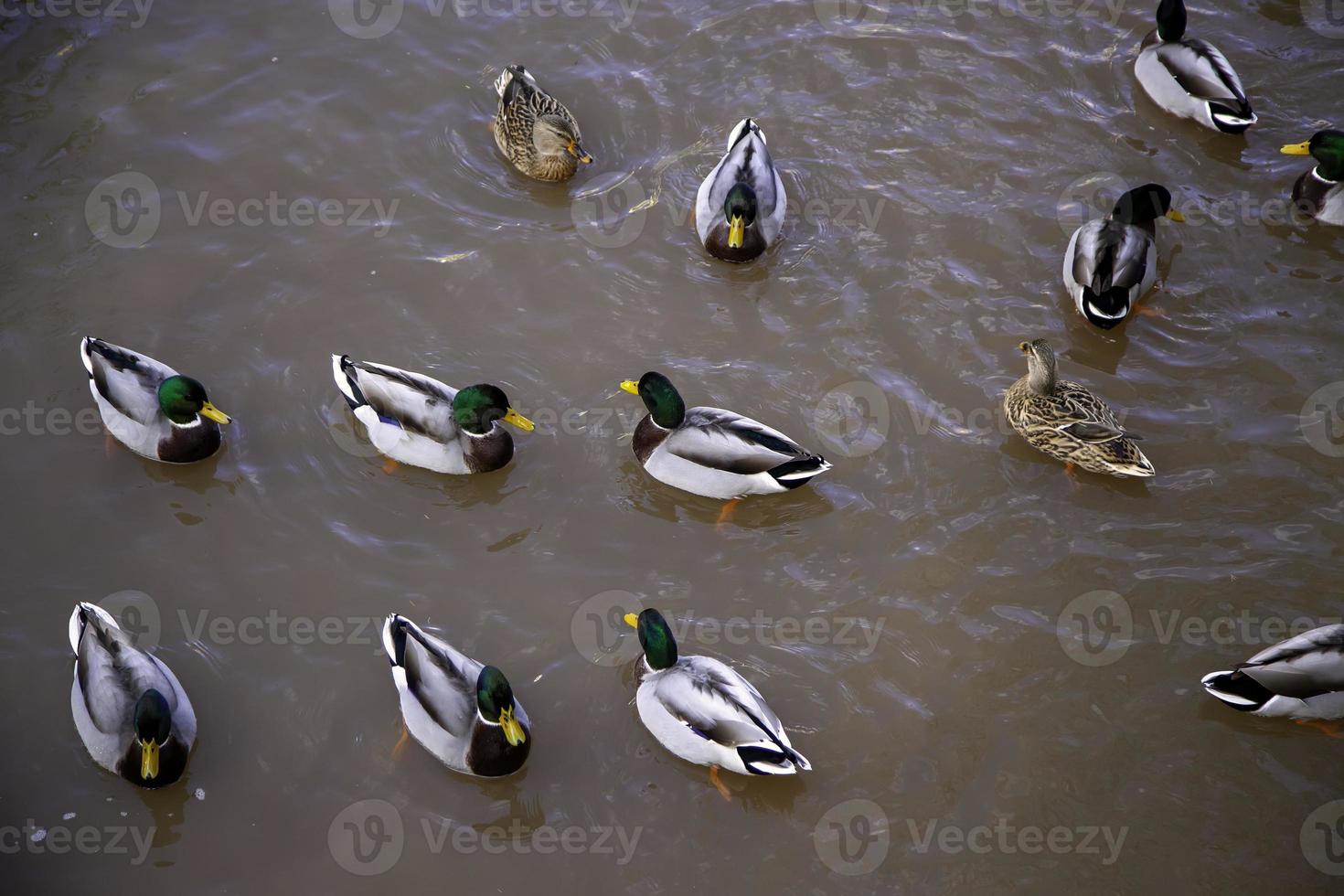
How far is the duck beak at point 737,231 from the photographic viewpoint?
27.1 feet

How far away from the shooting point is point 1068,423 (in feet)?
24.0

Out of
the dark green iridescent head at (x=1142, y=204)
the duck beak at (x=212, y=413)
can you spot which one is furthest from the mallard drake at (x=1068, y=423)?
the duck beak at (x=212, y=413)

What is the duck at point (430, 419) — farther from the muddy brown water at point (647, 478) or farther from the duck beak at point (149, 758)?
the duck beak at point (149, 758)

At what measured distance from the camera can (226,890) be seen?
18.8 feet

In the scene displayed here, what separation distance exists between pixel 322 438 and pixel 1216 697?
6.06 metres

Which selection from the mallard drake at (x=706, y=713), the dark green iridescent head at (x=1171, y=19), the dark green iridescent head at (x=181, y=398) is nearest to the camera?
the mallard drake at (x=706, y=713)

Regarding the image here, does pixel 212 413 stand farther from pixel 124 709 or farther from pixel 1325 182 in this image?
pixel 1325 182

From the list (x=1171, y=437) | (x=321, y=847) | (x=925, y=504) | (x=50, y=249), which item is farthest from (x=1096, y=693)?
(x=50, y=249)

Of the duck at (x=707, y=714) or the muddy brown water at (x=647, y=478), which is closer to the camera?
the duck at (x=707, y=714)

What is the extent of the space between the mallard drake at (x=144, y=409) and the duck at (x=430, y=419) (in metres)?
0.95

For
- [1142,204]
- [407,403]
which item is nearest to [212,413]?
[407,403]

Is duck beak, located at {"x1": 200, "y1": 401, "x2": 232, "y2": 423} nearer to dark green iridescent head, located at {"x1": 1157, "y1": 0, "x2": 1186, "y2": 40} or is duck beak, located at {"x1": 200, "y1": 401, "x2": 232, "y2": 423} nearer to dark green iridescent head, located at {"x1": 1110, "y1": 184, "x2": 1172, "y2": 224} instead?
dark green iridescent head, located at {"x1": 1110, "y1": 184, "x2": 1172, "y2": 224}

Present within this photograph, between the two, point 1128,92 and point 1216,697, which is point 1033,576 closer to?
point 1216,697

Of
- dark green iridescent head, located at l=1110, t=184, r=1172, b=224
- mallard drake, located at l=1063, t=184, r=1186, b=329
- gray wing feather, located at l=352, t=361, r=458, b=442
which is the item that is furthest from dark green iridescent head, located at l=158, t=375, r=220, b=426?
dark green iridescent head, located at l=1110, t=184, r=1172, b=224
